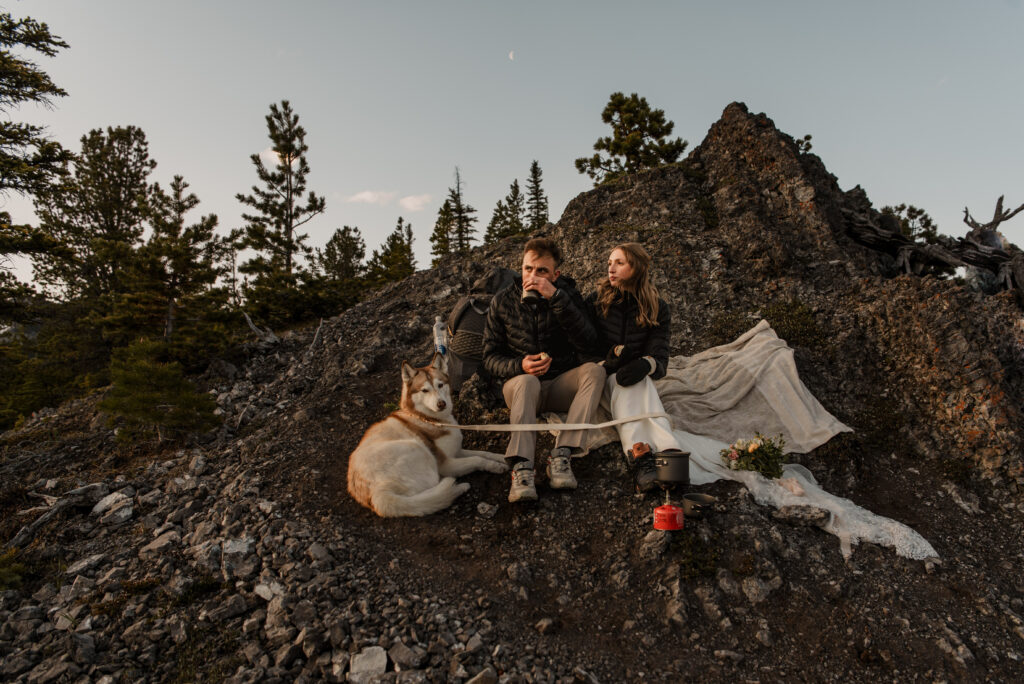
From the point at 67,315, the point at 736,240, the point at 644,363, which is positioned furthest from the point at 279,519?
the point at 67,315

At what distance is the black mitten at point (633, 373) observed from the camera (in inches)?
187

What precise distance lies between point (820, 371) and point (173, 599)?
865cm

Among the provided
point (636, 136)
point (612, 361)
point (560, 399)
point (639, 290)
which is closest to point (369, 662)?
point (560, 399)

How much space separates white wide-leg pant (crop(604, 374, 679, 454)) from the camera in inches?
176

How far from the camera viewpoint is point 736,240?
36.8 ft

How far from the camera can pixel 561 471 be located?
4562 mm

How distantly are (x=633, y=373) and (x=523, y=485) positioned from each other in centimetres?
172

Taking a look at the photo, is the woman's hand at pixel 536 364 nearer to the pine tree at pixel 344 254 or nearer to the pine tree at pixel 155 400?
the pine tree at pixel 155 400

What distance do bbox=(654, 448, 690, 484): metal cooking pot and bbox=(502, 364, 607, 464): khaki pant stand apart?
2.91ft

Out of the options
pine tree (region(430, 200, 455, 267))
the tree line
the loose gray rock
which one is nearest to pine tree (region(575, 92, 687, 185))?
the tree line

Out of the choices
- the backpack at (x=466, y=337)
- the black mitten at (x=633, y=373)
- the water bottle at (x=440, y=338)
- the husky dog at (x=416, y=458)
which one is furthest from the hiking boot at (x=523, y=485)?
the water bottle at (x=440, y=338)

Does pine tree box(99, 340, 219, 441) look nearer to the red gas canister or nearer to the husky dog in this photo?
the husky dog

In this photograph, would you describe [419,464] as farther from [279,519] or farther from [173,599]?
[173,599]

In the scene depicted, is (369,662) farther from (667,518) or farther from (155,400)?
(155,400)
